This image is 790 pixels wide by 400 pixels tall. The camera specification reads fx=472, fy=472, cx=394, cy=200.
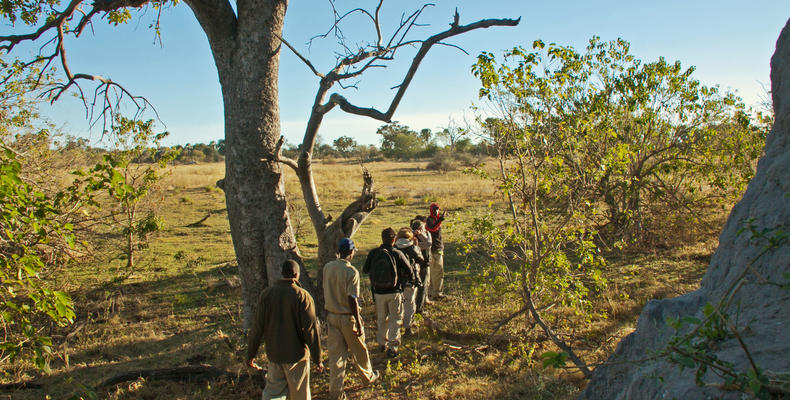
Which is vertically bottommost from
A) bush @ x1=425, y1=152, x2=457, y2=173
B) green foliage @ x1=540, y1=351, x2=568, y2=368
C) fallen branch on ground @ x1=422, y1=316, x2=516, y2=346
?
fallen branch on ground @ x1=422, y1=316, x2=516, y2=346

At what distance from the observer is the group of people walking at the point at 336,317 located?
440cm

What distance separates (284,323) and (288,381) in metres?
0.60

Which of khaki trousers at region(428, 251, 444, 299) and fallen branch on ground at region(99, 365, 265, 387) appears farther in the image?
khaki trousers at region(428, 251, 444, 299)

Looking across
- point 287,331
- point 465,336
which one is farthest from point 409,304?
point 287,331

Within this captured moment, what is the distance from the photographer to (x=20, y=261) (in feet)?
10.7

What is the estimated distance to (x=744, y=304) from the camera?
2748 millimetres

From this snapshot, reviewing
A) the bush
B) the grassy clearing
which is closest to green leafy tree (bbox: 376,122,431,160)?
the bush

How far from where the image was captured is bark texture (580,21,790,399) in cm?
232

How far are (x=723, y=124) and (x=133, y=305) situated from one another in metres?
13.1

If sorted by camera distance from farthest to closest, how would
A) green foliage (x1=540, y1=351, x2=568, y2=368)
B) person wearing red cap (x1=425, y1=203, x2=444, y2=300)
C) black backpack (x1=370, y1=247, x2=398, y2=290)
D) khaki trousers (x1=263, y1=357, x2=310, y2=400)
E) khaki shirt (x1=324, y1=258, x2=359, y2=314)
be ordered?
person wearing red cap (x1=425, y1=203, x2=444, y2=300) < black backpack (x1=370, y1=247, x2=398, y2=290) < khaki shirt (x1=324, y1=258, x2=359, y2=314) < khaki trousers (x1=263, y1=357, x2=310, y2=400) < green foliage (x1=540, y1=351, x2=568, y2=368)

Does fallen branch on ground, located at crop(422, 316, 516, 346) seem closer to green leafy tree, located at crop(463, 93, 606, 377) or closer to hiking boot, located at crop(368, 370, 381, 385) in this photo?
green leafy tree, located at crop(463, 93, 606, 377)

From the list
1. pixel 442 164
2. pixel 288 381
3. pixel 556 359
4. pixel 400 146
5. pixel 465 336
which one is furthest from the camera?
pixel 400 146

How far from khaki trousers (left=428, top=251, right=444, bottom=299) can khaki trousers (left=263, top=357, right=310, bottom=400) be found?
4.46 metres

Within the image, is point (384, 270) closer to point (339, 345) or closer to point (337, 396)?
point (339, 345)
